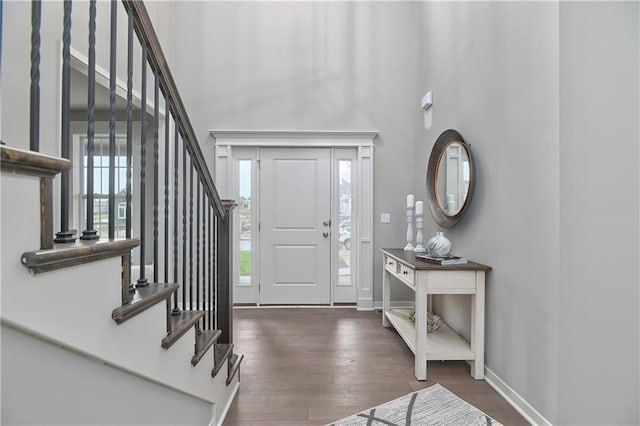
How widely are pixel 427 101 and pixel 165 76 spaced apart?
2887 mm

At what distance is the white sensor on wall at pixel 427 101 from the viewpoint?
3.44m

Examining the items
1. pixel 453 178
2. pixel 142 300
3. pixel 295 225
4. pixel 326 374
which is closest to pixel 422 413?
pixel 326 374

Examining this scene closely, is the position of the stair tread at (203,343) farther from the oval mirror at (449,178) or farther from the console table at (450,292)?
the oval mirror at (449,178)

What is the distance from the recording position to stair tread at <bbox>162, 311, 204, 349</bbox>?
1.12 metres

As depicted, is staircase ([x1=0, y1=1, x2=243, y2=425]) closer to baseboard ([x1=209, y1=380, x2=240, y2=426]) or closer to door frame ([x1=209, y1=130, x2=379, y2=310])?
baseboard ([x1=209, y1=380, x2=240, y2=426])

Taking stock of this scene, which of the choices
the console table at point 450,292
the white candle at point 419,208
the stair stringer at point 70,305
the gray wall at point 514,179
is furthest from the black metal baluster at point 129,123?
the white candle at point 419,208

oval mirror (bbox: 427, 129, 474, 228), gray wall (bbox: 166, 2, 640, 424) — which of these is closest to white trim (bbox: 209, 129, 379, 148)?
gray wall (bbox: 166, 2, 640, 424)

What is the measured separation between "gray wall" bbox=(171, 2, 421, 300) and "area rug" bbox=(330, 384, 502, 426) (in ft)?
6.54

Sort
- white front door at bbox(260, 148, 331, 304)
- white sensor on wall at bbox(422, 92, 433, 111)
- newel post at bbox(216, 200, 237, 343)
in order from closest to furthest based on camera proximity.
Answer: newel post at bbox(216, 200, 237, 343) < white sensor on wall at bbox(422, 92, 433, 111) < white front door at bbox(260, 148, 331, 304)

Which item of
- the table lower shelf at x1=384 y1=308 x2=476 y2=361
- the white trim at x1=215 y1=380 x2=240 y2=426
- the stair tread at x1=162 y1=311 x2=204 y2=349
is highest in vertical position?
the stair tread at x1=162 y1=311 x2=204 y2=349

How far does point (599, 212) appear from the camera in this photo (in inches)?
60.2

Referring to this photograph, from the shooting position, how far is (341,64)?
13.1 feet

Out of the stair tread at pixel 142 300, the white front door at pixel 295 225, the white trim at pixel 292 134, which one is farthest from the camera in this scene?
the white front door at pixel 295 225

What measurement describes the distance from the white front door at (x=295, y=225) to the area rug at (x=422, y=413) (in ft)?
6.99
